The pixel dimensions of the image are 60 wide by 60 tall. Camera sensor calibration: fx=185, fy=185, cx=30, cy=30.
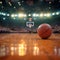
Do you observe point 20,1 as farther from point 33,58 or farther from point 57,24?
point 33,58

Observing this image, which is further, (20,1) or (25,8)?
(25,8)

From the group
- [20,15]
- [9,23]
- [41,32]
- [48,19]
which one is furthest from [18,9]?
[41,32]

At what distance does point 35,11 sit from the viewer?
26406mm

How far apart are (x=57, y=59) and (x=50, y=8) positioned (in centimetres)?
2155

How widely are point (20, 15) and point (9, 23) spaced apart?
2.72 m

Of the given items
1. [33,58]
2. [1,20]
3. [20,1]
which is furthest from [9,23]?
[33,58]

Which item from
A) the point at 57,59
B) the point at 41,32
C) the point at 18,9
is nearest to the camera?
the point at 57,59

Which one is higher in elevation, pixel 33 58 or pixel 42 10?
pixel 42 10

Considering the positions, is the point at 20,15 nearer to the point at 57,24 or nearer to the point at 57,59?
the point at 57,24

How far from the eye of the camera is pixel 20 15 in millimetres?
27219

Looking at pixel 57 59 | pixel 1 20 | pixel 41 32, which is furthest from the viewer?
pixel 1 20

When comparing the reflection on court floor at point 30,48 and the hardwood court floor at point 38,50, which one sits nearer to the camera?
the hardwood court floor at point 38,50

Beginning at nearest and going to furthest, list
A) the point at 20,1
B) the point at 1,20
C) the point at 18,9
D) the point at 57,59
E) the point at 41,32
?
the point at 57,59 → the point at 41,32 → the point at 20,1 → the point at 1,20 → the point at 18,9

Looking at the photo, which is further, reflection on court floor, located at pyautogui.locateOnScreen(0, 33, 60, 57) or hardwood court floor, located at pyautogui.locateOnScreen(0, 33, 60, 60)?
reflection on court floor, located at pyautogui.locateOnScreen(0, 33, 60, 57)
